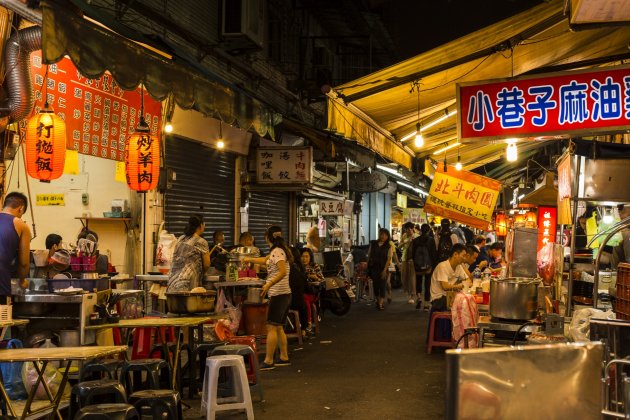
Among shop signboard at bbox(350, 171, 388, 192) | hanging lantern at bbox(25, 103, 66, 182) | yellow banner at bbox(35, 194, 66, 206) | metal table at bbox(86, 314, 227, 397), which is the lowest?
metal table at bbox(86, 314, 227, 397)

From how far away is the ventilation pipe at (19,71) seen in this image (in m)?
7.84

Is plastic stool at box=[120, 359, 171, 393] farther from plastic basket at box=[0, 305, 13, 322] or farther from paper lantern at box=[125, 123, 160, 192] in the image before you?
paper lantern at box=[125, 123, 160, 192]

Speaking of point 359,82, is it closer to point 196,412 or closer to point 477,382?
point 196,412

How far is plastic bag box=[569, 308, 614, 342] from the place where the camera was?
594cm

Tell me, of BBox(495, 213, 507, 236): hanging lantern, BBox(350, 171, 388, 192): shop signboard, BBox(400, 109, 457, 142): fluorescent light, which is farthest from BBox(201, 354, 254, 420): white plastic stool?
BBox(350, 171, 388, 192): shop signboard

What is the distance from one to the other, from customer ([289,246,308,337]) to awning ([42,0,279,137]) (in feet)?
9.19

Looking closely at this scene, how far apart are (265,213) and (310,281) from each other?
5.69 meters

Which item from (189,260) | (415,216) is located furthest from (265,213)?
(415,216)

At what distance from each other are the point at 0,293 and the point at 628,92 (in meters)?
7.58

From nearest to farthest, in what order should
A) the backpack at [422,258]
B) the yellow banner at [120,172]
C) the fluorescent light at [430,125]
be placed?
1. the yellow banner at [120,172]
2. the fluorescent light at [430,125]
3. the backpack at [422,258]

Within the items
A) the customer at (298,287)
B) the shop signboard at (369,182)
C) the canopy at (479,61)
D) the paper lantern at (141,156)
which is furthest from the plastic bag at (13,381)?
the shop signboard at (369,182)

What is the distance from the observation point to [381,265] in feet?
63.4

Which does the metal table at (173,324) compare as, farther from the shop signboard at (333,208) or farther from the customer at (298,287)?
the shop signboard at (333,208)

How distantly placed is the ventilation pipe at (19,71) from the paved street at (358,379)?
409 centimetres
